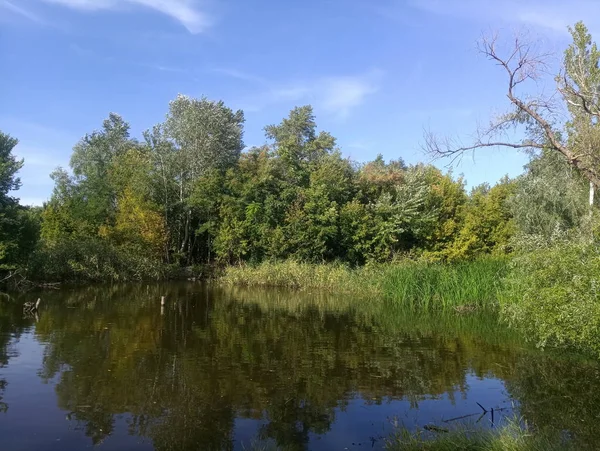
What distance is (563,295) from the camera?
911cm

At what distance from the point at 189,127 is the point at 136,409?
98.8ft

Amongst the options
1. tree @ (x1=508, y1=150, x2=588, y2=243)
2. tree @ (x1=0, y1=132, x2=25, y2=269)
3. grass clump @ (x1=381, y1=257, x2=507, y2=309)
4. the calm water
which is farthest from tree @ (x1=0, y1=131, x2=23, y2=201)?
tree @ (x1=508, y1=150, x2=588, y2=243)

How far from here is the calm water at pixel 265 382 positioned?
7.29 meters

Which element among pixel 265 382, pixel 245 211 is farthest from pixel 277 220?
pixel 265 382

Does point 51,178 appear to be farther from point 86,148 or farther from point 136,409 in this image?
point 136,409

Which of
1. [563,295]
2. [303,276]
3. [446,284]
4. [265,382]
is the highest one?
[563,295]

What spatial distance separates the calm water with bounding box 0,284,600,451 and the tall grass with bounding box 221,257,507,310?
2012mm

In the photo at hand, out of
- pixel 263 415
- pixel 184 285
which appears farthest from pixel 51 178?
pixel 263 415

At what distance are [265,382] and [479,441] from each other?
16.1 ft

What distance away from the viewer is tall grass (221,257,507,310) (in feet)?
63.3

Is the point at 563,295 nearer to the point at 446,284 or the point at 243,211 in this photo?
the point at 446,284

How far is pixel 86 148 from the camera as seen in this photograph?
45.3 meters

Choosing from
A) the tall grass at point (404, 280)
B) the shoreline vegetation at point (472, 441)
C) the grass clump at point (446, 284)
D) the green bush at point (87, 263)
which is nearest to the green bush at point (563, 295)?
the shoreline vegetation at point (472, 441)

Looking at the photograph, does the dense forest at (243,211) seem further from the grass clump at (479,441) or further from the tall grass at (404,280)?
the grass clump at (479,441)
